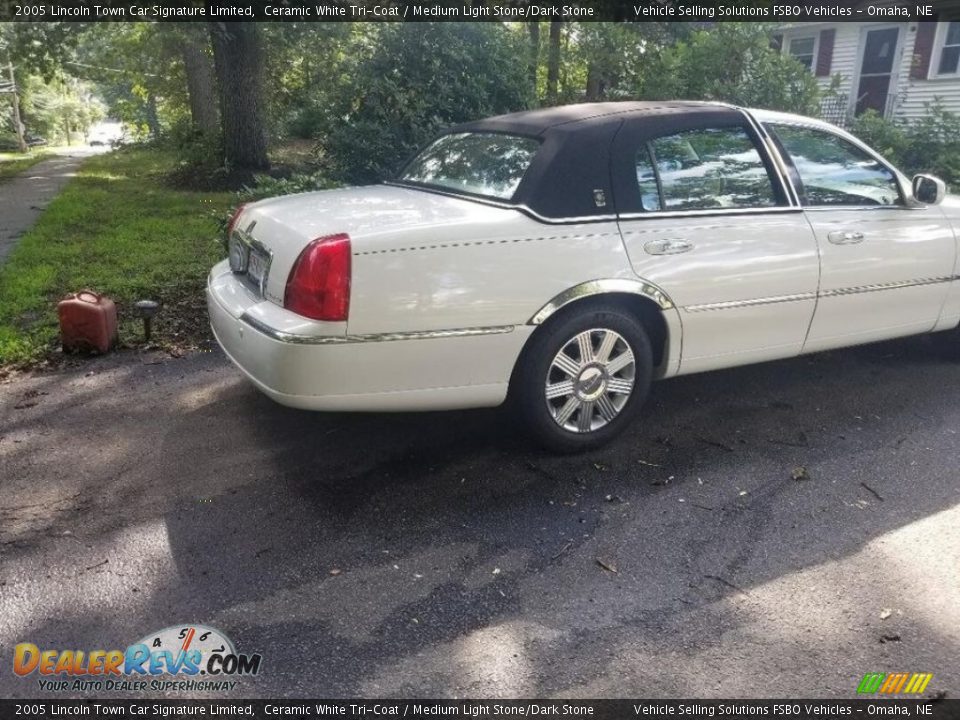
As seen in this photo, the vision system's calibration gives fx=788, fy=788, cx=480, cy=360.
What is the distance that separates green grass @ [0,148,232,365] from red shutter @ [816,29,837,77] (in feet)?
53.8

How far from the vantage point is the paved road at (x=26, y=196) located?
9.34m

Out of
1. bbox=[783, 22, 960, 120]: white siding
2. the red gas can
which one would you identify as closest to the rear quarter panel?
the red gas can

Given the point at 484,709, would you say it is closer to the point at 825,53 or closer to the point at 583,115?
the point at 583,115

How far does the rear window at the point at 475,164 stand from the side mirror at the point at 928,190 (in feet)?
7.34

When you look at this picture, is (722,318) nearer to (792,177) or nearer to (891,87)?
(792,177)

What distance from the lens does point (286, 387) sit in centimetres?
326

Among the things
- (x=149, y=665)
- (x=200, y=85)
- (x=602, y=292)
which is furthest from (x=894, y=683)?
(x=200, y=85)

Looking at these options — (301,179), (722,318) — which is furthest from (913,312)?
(301,179)

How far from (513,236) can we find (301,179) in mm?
4212

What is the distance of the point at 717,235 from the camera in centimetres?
386

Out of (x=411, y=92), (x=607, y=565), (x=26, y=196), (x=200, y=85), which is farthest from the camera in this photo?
(x=200, y=85)

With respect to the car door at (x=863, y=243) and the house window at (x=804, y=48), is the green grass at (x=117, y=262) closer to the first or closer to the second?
the car door at (x=863, y=243)

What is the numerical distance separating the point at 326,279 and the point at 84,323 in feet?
8.99

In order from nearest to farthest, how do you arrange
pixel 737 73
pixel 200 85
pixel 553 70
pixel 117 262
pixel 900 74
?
pixel 117 262, pixel 737 73, pixel 553 70, pixel 200 85, pixel 900 74
